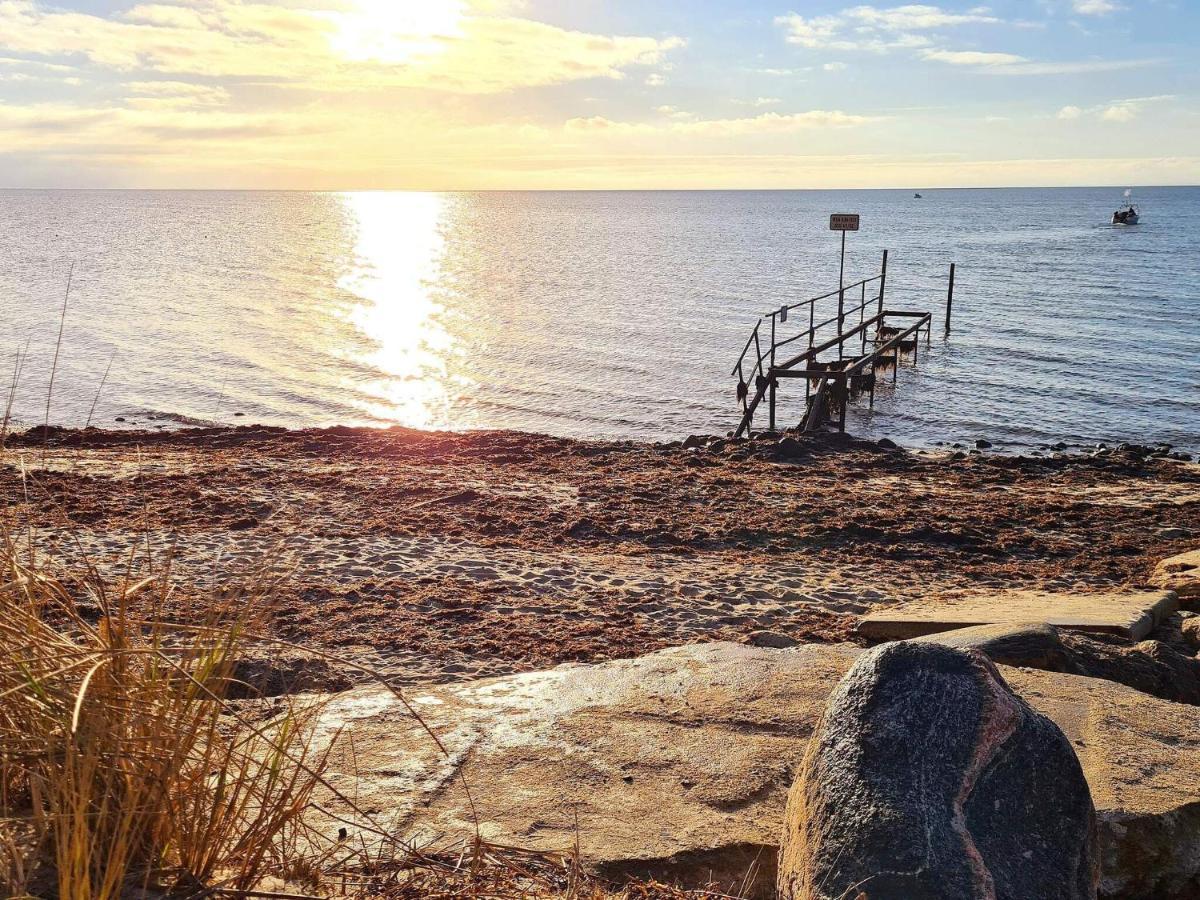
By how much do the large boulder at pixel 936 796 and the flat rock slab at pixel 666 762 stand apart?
0.82 meters

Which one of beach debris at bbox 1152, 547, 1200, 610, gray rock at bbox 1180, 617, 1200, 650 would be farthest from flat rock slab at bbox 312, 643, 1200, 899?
beach debris at bbox 1152, 547, 1200, 610

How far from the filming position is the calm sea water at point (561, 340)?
22.1 meters

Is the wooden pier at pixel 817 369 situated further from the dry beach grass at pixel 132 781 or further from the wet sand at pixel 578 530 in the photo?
the dry beach grass at pixel 132 781

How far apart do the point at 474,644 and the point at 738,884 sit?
155 inches

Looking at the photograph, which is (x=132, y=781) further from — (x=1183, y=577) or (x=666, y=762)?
(x=1183, y=577)

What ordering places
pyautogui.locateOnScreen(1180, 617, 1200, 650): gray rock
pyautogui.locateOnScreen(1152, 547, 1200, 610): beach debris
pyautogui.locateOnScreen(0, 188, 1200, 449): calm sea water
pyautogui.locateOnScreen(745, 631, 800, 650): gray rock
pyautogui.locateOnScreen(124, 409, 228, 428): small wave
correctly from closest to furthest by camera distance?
pyautogui.locateOnScreen(1180, 617, 1200, 650): gray rock
pyautogui.locateOnScreen(745, 631, 800, 650): gray rock
pyautogui.locateOnScreen(1152, 547, 1200, 610): beach debris
pyautogui.locateOnScreen(124, 409, 228, 428): small wave
pyautogui.locateOnScreen(0, 188, 1200, 449): calm sea water

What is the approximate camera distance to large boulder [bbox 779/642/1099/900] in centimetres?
260

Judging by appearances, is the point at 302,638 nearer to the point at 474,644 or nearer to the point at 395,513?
the point at 474,644

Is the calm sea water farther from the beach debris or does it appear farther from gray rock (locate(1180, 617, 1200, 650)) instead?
the beach debris

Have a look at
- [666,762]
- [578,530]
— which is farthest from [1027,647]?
[578,530]

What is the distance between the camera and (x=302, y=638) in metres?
7.20

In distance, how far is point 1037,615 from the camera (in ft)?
23.1

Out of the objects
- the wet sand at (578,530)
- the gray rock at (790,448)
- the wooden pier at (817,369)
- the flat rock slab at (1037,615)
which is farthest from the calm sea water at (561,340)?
the flat rock slab at (1037,615)

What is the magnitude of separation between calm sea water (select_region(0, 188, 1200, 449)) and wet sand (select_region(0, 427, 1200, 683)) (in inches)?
119
